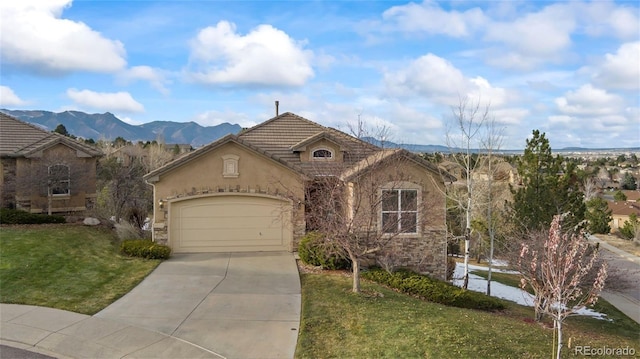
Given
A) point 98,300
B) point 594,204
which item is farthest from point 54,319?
point 594,204

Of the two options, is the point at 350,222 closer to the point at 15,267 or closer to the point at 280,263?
the point at 280,263

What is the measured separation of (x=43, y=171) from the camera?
19.2m

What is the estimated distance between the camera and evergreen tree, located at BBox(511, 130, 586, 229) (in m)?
20.0

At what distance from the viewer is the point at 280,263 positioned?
49.8ft

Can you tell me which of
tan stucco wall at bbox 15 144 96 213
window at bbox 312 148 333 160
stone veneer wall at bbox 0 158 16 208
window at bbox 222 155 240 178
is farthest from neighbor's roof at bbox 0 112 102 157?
window at bbox 312 148 333 160

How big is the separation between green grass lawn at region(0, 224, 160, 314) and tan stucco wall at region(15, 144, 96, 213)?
2255mm

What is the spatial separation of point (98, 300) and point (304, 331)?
5.18 meters

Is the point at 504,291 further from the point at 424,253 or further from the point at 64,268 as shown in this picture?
the point at 64,268

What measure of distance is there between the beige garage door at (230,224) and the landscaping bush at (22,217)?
6366 millimetres

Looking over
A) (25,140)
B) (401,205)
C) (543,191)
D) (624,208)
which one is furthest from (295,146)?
(624,208)

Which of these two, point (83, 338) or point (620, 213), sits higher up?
point (83, 338)

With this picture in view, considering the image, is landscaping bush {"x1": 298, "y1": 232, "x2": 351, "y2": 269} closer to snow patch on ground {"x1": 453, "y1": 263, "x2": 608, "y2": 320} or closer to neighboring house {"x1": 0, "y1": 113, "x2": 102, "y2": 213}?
snow patch on ground {"x1": 453, "y1": 263, "x2": 608, "y2": 320}

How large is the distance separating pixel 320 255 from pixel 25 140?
15.1 m

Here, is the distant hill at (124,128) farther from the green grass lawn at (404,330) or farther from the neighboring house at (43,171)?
the green grass lawn at (404,330)
